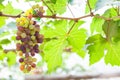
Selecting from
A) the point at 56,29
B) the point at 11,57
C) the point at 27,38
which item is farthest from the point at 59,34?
the point at 11,57

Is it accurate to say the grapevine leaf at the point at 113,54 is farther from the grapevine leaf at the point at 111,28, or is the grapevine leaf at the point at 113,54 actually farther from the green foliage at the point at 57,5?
the green foliage at the point at 57,5

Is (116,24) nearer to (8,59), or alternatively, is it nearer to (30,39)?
(30,39)

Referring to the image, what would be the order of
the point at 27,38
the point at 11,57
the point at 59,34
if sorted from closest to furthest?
the point at 27,38
the point at 59,34
the point at 11,57

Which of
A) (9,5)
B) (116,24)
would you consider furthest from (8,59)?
(116,24)

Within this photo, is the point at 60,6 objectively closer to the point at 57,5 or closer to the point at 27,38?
the point at 57,5

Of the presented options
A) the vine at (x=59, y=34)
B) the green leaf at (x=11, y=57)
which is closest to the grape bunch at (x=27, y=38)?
the vine at (x=59, y=34)

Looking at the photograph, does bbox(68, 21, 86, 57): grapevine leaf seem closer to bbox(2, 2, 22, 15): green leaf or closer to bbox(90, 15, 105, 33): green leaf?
bbox(90, 15, 105, 33): green leaf
